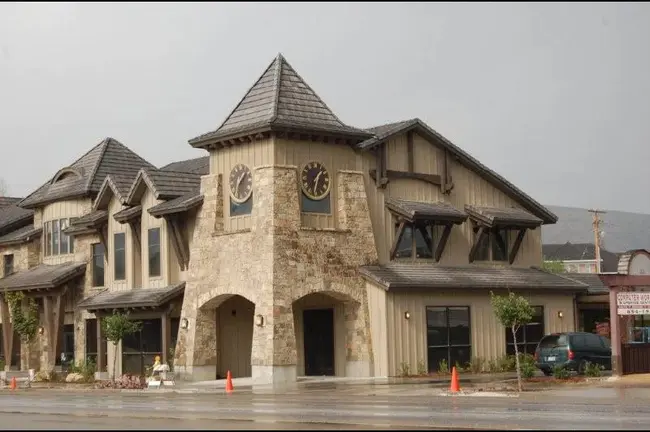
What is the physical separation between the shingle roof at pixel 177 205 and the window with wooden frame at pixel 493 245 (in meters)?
11.3

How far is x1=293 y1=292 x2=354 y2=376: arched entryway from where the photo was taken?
1612 inches

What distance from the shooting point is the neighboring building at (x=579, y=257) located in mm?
125438

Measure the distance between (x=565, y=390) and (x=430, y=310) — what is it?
37.1 ft

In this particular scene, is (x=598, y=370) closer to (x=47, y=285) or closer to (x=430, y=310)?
(x=430, y=310)

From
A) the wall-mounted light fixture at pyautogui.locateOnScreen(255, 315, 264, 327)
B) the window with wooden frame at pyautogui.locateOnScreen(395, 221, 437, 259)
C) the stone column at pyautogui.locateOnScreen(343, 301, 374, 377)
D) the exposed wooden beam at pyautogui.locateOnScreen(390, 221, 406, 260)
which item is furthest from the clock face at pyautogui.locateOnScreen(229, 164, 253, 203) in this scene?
the window with wooden frame at pyautogui.locateOnScreen(395, 221, 437, 259)

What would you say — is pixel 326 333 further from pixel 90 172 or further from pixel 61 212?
pixel 61 212

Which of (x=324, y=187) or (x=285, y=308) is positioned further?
(x=324, y=187)

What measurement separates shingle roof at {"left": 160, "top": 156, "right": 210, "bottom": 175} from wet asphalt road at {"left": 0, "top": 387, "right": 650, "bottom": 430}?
56.1 feet

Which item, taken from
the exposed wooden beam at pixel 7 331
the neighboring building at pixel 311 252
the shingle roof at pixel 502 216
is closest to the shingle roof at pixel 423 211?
the neighboring building at pixel 311 252

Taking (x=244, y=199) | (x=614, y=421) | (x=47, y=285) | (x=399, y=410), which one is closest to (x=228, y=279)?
(x=244, y=199)

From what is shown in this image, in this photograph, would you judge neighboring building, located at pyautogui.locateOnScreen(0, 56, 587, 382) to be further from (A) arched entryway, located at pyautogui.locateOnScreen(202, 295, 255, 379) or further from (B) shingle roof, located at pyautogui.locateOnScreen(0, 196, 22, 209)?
(B) shingle roof, located at pyautogui.locateOnScreen(0, 196, 22, 209)

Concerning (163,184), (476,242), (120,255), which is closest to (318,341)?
(476,242)

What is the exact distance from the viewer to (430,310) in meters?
41.2

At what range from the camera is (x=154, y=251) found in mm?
45125
